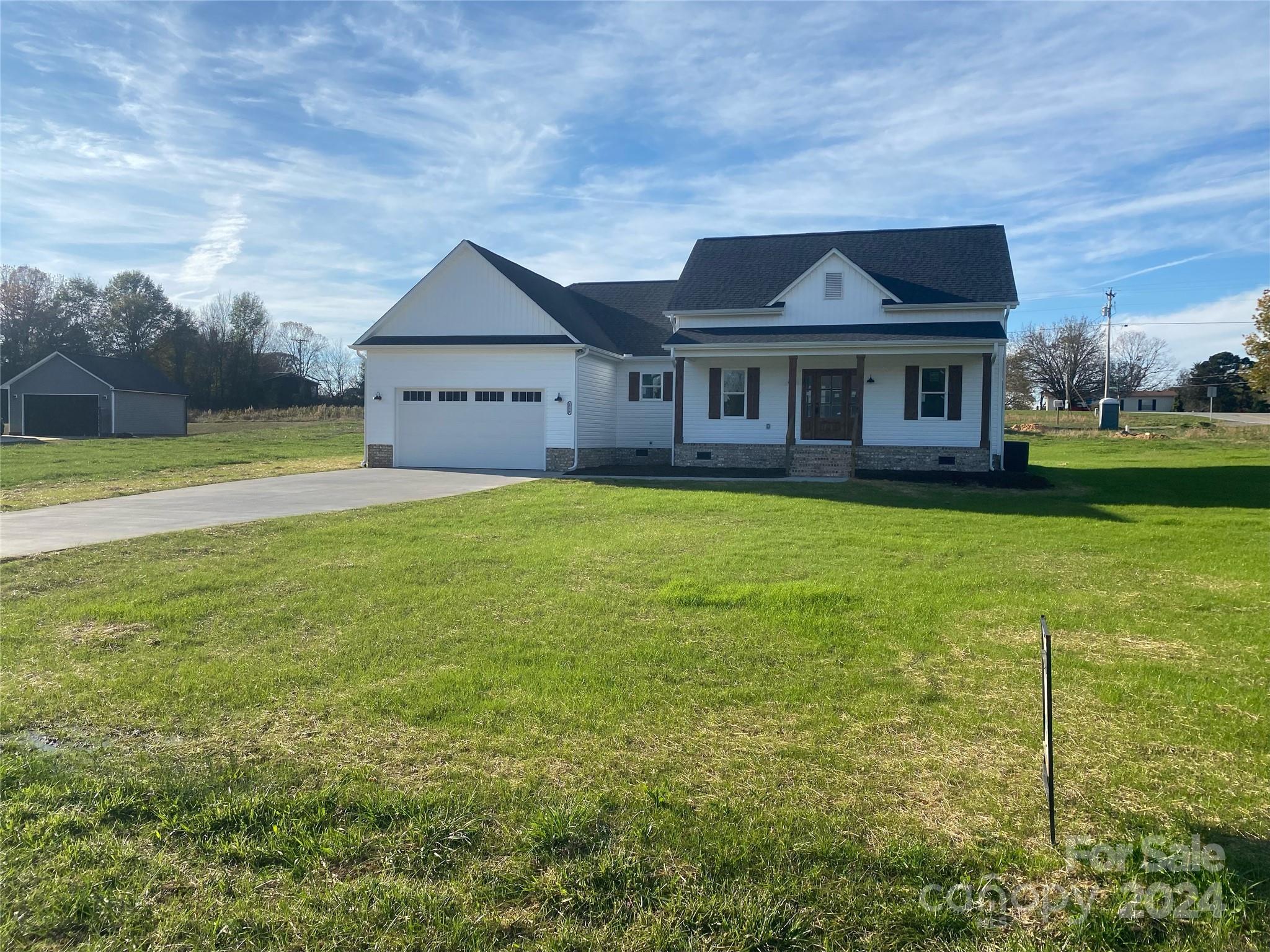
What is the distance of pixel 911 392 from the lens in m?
21.3

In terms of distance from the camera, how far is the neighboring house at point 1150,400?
257ft

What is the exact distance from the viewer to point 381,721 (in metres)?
4.48

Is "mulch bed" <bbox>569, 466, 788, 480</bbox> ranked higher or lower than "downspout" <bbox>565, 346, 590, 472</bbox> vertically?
lower

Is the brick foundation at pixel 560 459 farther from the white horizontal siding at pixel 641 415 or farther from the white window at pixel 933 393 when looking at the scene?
the white window at pixel 933 393

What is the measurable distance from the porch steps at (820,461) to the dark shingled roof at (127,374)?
35.1 meters

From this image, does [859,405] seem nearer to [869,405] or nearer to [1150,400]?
[869,405]

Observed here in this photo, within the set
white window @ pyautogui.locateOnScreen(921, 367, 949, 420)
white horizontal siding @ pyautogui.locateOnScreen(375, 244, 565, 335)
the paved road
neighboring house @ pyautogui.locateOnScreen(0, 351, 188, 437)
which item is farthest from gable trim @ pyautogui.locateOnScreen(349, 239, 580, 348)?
the paved road

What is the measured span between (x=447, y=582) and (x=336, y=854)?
15.2ft

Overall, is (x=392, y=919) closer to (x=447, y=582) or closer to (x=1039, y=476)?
(x=447, y=582)

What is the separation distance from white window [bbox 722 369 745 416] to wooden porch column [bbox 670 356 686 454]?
3.73ft

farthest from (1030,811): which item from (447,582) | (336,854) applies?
(447,582)

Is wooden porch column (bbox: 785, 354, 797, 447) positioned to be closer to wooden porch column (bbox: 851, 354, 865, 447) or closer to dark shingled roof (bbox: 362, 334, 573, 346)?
wooden porch column (bbox: 851, 354, 865, 447)

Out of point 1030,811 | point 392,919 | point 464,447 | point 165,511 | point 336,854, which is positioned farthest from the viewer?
point 464,447

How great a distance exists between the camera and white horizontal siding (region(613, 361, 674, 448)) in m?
25.5
